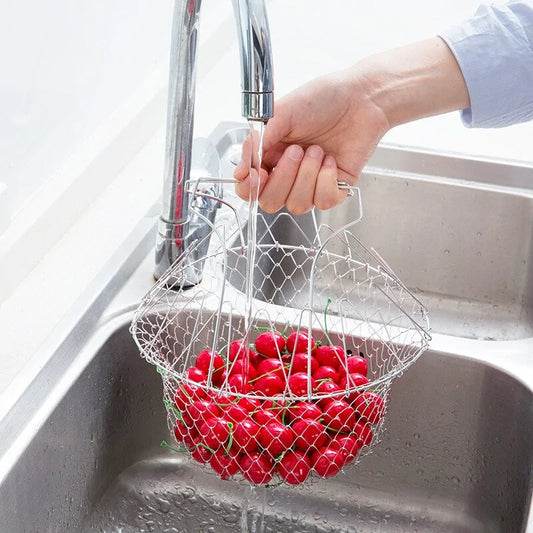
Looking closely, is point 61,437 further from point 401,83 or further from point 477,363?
point 401,83

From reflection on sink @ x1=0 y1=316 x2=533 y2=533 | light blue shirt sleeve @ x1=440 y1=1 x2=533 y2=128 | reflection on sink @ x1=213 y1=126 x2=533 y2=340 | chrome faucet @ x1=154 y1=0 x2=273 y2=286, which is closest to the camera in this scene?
chrome faucet @ x1=154 y1=0 x2=273 y2=286

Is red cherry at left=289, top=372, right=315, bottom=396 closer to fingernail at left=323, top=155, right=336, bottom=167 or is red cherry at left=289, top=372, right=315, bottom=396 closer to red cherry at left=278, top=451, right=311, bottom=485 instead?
red cherry at left=278, top=451, right=311, bottom=485

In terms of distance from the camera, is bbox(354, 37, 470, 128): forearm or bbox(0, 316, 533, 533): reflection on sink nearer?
bbox(0, 316, 533, 533): reflection on sink

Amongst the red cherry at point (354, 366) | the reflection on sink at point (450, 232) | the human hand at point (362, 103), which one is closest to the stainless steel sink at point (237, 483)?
the red cherry at point (354, 366)

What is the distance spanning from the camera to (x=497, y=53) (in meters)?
0.99

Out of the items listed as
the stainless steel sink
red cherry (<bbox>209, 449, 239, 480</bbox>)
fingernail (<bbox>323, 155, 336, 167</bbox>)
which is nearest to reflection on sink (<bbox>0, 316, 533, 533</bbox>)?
the stainless steel sink

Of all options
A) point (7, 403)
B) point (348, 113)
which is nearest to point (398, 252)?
point (348, 113)

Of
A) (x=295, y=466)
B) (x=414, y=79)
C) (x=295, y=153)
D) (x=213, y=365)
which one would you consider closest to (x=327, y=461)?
(x=295, y=466)

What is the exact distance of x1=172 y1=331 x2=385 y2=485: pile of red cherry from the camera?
77 cm

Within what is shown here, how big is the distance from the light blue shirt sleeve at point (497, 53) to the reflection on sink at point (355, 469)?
307mm

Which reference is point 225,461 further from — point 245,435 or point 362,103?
point 362,103

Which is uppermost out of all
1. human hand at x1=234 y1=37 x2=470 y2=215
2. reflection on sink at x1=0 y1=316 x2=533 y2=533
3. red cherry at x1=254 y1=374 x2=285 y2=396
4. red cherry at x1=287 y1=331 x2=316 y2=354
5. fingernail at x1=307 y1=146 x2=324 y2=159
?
human hand at x1=234 y1=37 x2=470 y2=215

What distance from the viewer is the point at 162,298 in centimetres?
96

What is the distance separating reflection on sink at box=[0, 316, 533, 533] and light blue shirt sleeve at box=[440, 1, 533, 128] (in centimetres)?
31
